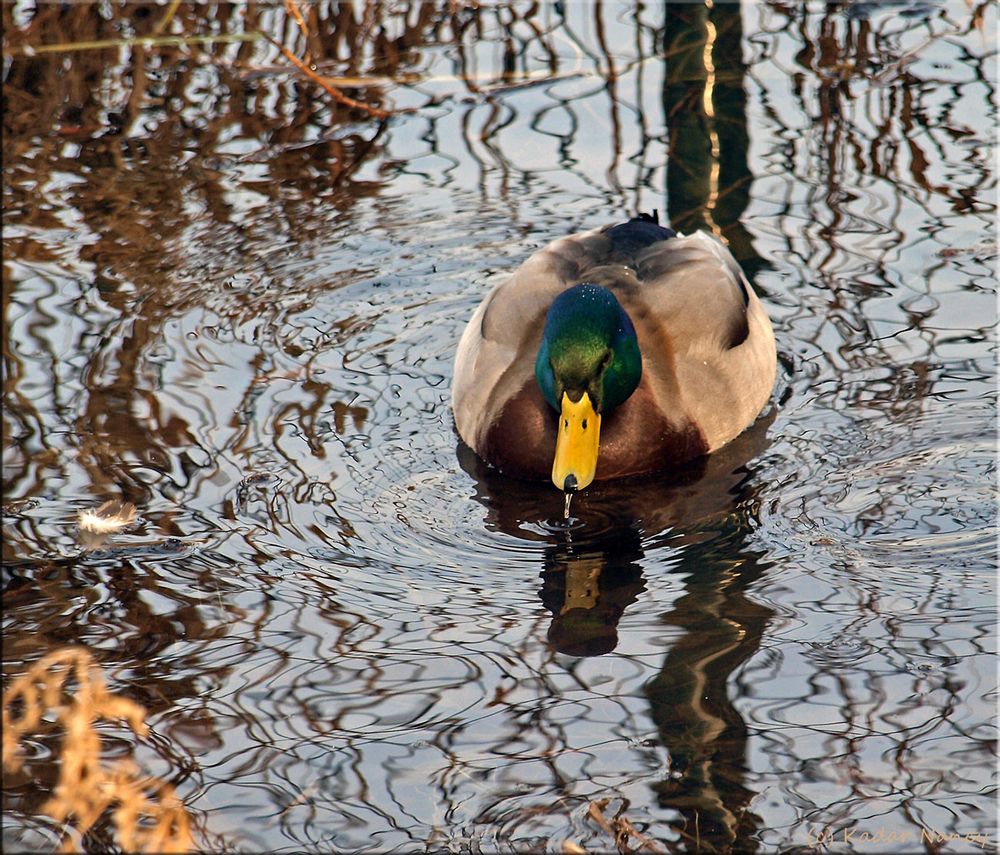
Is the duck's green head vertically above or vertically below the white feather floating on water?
above

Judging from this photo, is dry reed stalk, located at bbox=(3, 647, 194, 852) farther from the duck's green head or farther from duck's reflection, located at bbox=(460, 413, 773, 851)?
the duck's green head

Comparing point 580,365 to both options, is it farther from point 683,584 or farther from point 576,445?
point 683,584

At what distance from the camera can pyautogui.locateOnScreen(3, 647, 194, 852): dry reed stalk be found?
8.71 feet

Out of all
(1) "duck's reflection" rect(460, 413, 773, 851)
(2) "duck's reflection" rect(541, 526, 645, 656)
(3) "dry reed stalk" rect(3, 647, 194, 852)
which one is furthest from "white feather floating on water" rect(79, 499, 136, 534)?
(2) "duck's reflection" rect(541, 526, 645, 656)

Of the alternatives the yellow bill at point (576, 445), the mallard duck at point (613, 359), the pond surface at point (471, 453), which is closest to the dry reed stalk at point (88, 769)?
the pond surface at point (471, 453)

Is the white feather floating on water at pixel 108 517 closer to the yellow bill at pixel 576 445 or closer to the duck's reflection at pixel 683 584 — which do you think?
the duck's reflection at pixel 683 584

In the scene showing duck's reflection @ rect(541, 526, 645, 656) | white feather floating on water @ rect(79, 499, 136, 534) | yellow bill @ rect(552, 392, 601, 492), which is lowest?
duck's reflection @ rect(541, 526, 645, 656)

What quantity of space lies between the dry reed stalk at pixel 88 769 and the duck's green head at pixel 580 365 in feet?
5.83

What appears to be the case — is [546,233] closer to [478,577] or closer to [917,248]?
[917,248]

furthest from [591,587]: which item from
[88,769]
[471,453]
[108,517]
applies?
[88,769]

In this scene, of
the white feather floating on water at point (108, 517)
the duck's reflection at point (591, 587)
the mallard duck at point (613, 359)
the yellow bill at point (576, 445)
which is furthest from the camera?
the mallard duck at point (613, 359)

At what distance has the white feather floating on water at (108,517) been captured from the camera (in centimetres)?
510

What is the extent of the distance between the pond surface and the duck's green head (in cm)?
23

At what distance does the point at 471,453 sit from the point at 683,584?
1293 mm
